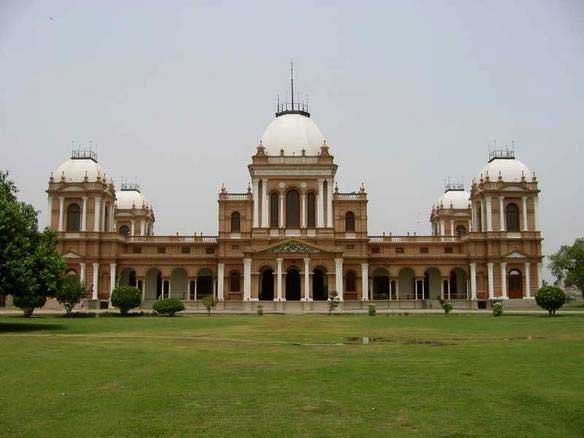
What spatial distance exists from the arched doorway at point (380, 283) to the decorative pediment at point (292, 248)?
11.3 m

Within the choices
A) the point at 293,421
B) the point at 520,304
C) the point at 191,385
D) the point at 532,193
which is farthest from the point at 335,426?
the point at 532,193

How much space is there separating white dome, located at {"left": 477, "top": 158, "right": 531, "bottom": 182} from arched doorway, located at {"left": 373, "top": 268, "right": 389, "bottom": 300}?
1547 centimetres

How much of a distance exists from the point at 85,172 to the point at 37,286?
36903mm

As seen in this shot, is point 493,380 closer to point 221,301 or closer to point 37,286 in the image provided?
point 37,286

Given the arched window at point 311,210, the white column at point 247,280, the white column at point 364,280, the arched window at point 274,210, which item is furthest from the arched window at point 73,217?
the white column at point 364,280

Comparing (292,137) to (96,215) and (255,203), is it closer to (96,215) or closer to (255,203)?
(255,203)

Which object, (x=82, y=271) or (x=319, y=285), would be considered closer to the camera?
(x=82, y=271)

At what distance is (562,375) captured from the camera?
16.2m

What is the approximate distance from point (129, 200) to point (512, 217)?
51004mm

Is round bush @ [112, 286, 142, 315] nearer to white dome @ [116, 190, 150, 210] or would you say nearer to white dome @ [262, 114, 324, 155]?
white dome @ [262, 114, 324, 155]

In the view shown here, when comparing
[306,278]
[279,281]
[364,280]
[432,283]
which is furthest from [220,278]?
[432,283]

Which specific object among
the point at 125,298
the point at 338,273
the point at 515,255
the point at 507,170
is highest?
the point at 507,170

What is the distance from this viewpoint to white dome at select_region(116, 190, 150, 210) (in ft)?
295

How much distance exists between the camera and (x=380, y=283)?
7331 cm
